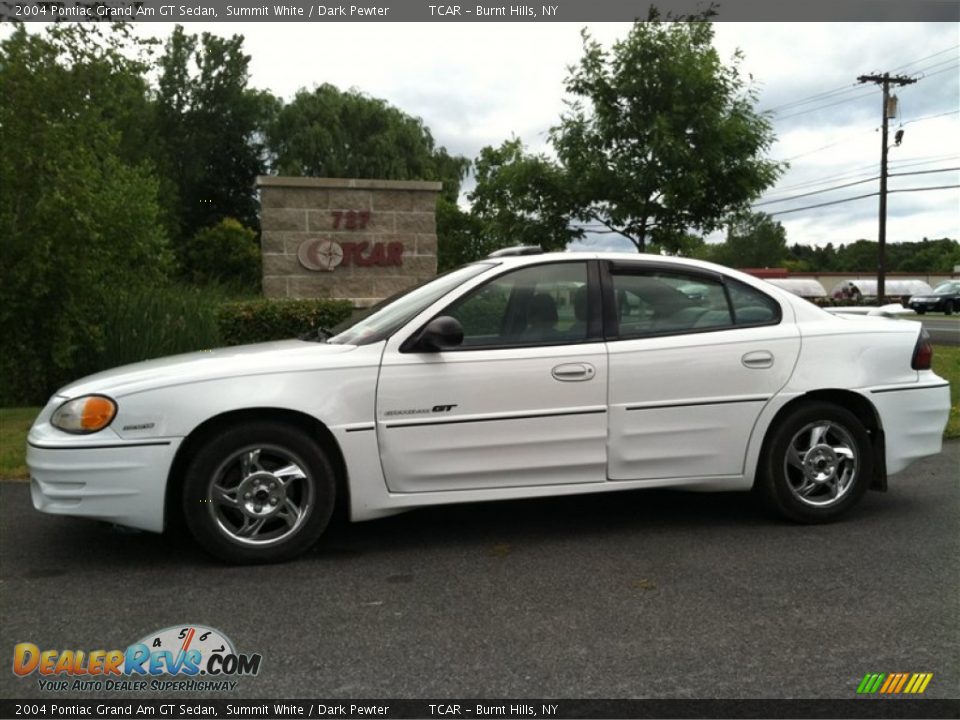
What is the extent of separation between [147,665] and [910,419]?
4.29 meters

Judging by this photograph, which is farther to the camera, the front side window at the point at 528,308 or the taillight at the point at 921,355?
the taillight at the point at 921,355

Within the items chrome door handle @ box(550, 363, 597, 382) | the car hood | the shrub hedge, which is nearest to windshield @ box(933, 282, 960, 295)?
the shrub hedge

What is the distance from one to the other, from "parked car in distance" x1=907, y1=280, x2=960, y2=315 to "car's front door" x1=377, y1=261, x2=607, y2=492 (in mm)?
44786

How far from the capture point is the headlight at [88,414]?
4156 mm

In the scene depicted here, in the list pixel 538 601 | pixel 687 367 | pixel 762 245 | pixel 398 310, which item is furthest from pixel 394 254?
pixel 762 245

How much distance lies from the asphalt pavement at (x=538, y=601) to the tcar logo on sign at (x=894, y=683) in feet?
0.12

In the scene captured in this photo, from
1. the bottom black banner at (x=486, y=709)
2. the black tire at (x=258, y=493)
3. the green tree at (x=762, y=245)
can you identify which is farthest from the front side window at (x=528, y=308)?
the green tree at (x=762, y=245)

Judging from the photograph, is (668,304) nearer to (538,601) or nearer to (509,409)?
(509,409)

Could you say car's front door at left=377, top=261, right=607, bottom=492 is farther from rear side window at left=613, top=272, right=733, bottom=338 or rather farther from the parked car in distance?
the parked car in distance

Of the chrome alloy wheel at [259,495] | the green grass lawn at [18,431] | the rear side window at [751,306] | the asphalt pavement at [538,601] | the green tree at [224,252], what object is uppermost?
the green tree at [224,252]

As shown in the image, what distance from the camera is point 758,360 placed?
4941 mm

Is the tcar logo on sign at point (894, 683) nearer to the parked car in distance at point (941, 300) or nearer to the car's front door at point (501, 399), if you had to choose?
the car's front door at point (501, 399)

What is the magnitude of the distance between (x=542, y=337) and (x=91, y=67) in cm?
674

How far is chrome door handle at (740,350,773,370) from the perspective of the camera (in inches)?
194
